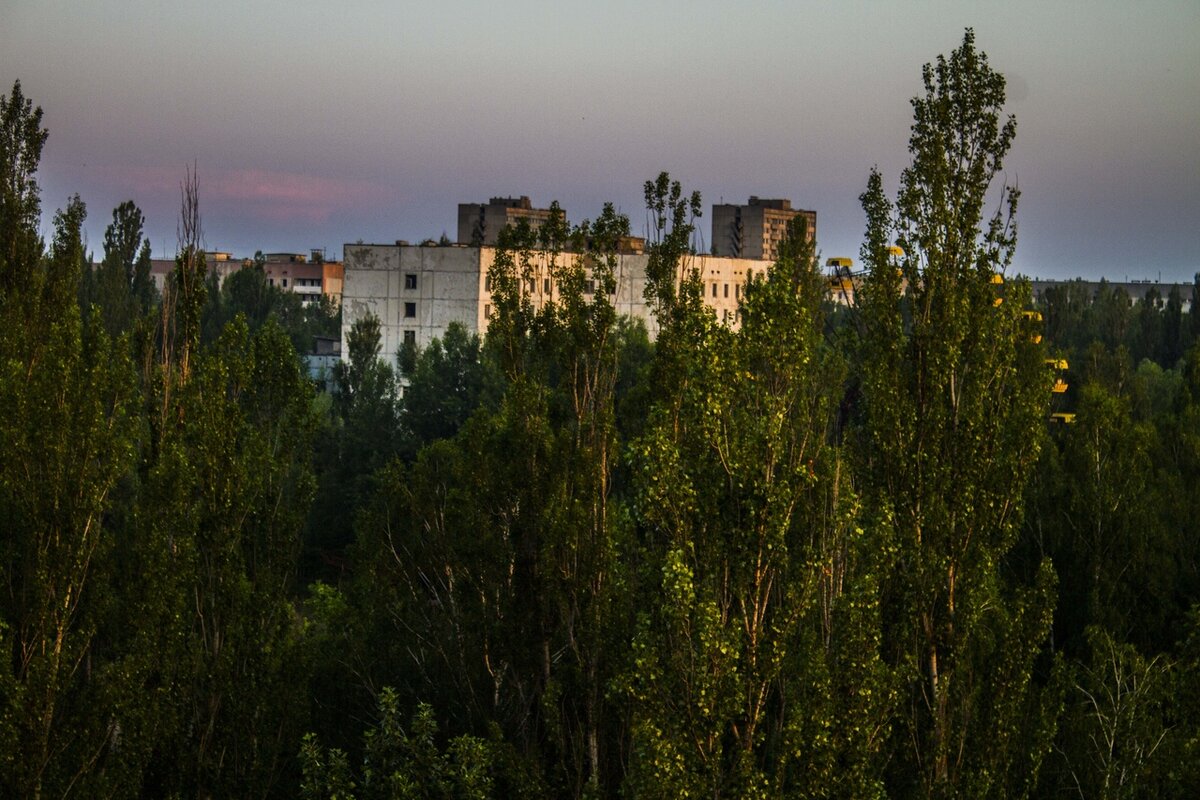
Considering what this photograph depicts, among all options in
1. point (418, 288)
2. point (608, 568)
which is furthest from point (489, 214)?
point (608, 568)

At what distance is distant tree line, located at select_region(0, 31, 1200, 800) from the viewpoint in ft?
42.8

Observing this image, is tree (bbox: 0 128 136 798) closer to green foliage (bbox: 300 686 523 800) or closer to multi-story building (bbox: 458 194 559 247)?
green foliage (bbox: 300 686 523 800)

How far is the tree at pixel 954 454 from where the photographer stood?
14.6 metres

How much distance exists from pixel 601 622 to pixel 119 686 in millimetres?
5508

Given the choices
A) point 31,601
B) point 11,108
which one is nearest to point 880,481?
point 31,601

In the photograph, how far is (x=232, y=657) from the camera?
17891mm

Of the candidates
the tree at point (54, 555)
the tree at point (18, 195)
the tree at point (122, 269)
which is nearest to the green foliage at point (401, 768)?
the tree at point (54, 555)

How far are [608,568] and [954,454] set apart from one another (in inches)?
209

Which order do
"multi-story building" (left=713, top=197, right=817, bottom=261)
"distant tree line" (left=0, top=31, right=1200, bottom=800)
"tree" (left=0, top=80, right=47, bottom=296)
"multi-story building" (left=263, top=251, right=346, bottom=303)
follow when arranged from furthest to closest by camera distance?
"multi-story building" (left=263, top=251, right=346, bottom=303)
"multi-story building" (left=713, top=197, right=817, bottom=261)
"tree" (left=0, top=80, right=47, bottom=296)
"distant tree line" (left=0, top=31, right=1200, bottom=800)

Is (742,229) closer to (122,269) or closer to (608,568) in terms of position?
(122,269)

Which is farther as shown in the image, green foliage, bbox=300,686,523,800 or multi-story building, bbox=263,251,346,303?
multi-story building, bbox=263,251,346,303

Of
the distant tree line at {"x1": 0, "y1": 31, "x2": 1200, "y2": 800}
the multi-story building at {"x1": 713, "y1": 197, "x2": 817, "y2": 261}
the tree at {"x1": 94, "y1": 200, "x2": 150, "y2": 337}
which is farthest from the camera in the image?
the multi-story building at {"x1": 713, "y1": 197, "x2": 817, "y2": 261}

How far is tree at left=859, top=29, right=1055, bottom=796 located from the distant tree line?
0.13 feet

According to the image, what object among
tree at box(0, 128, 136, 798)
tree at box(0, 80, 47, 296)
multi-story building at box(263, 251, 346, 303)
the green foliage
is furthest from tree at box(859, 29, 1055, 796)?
multi-story building at box(263, 251, 346, 303)
